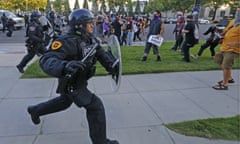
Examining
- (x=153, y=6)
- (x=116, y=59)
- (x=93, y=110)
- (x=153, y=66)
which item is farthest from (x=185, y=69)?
(x=153, y=6)

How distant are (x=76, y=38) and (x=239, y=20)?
400cm

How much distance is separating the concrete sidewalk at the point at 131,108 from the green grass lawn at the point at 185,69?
184 mm

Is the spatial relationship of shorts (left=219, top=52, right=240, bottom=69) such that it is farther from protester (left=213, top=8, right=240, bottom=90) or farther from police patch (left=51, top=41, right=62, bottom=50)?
police patch (left=51, top=41, right=62, bottom=50)

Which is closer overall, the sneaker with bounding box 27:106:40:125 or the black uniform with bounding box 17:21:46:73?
the sneaker with bounding box 27:106:40:125

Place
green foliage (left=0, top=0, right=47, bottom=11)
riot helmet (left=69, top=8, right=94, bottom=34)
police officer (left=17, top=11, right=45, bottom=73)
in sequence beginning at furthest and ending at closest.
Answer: green foliage (left=0, top=0, right=47, bottom=11) → police officer (left=17, top=11, right=45, bottom=73) → riot helmet (left=69, top=8, right=94, bottom=34)

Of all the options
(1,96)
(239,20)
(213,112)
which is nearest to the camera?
(213,112)

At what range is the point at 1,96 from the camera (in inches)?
200

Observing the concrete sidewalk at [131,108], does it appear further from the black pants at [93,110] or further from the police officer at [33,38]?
the black pants at [93,110]

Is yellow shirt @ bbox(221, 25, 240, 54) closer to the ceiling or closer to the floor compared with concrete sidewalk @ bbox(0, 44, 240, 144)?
closer to the ceiling

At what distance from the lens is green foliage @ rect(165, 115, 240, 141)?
3.54 metres

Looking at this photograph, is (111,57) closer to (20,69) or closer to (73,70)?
(73,70)

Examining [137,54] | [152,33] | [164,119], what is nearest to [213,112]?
[164,119]

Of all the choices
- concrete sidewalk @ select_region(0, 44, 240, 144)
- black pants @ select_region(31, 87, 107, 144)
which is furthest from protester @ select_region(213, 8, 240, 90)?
black pants @ select_region(31, 87, 107, 144)

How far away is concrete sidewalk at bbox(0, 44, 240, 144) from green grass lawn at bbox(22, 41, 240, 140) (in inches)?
7.2
